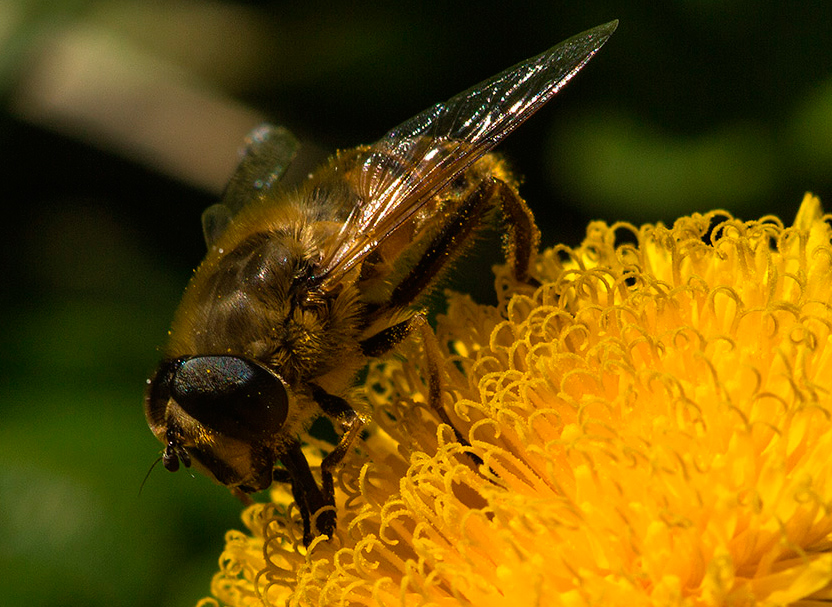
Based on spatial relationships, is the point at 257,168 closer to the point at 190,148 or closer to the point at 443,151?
the point at 443,151

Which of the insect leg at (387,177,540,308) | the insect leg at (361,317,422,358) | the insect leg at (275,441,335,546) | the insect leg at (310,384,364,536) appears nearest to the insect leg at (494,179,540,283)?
the insect leg at (387,177,540,308)

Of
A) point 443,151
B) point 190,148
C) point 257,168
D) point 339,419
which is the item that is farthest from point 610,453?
point 190,148

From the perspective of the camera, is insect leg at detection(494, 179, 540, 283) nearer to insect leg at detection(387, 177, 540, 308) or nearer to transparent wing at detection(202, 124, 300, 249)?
insect leg at detection(387, 177, 540, 308)

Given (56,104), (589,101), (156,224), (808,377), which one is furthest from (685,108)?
(56,104)

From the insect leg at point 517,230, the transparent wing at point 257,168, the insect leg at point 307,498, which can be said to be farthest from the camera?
the transparent wing at point 257,168

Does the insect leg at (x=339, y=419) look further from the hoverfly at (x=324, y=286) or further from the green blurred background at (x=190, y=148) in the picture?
the green blurred background at (x=190, y=148)

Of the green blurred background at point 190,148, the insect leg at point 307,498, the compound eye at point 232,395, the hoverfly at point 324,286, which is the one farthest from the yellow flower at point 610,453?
the green blurred background at point 190,148

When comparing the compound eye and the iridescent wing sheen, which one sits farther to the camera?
the iridescent wing sheen
